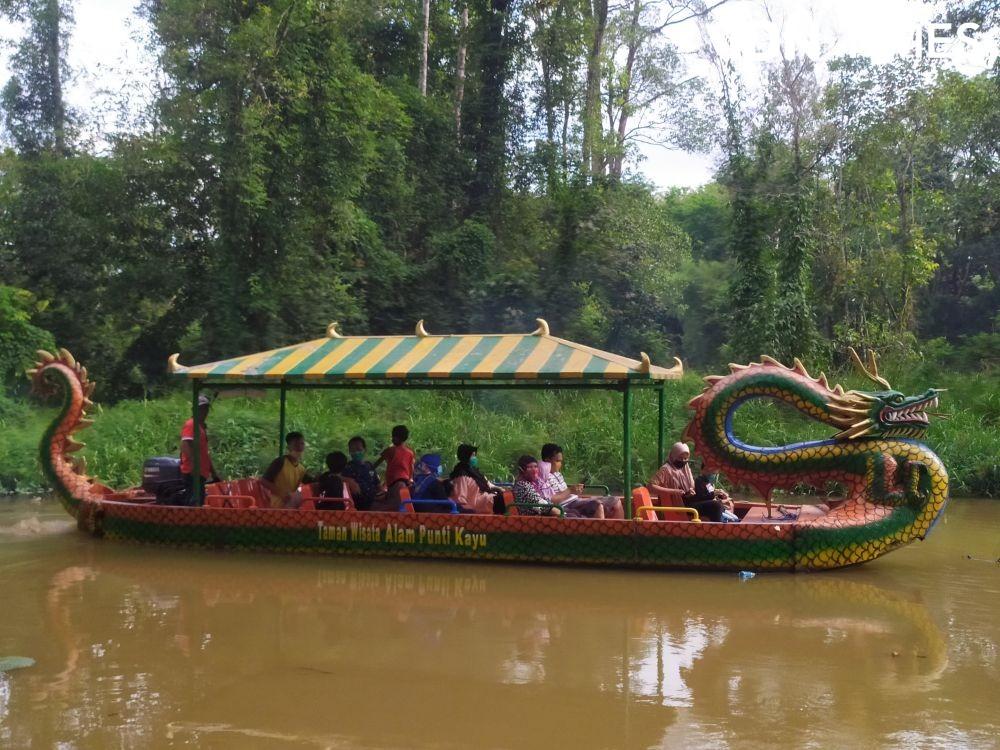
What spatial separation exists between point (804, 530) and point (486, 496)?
2923 millimetres

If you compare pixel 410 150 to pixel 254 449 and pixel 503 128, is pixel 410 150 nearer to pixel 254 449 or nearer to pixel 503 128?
pixel 503 128

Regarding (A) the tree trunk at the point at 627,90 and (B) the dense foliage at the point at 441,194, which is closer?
(B) the dense foliage at the point at 441,194

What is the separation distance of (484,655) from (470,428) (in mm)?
10579

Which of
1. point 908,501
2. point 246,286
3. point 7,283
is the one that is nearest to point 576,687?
point 908,501

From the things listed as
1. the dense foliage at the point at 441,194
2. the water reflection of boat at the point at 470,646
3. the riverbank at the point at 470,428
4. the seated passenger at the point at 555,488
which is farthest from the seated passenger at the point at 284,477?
the dense foliage at the point at 441,194

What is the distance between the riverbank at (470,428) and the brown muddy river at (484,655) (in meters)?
6.15

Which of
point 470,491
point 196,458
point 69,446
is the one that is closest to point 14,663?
point 196,458

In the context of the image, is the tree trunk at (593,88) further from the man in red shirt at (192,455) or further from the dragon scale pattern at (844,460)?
the man in red shirt at (192,455)

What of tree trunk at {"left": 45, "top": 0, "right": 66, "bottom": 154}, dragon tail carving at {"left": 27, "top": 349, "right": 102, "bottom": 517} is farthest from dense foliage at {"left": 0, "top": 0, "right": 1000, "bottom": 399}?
dragon tail carving at {"left": 27, "top": 349, "right": 102, "bottom": 517}

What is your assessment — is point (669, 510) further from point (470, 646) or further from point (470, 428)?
point (470, 428)

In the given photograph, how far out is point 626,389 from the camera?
916 centimetres

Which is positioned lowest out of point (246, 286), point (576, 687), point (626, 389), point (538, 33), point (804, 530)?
point (576, 687)

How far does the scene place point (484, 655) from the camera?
21.4 ft

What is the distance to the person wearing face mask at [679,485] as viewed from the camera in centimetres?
923
